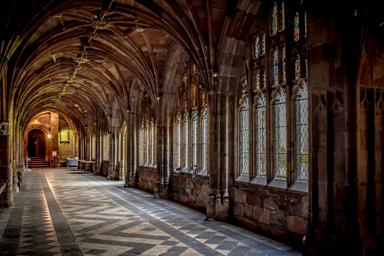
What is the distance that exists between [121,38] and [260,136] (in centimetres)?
685

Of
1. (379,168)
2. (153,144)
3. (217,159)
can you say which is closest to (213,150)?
(217,159)

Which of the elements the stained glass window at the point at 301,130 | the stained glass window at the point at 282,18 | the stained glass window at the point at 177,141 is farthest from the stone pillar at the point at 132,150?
the stained glass window at the point at 301,130

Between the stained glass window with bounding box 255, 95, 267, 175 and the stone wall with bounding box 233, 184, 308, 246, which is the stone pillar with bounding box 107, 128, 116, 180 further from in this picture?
the stained glass window with bounding box 255, 95, 267, 175

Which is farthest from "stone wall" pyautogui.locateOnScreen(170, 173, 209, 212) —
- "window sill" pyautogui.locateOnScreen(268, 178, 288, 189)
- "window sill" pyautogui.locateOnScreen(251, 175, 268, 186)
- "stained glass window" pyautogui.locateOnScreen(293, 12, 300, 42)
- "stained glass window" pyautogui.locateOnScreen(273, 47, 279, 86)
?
"stained glass window" pyautogui.locateOnScreen(293, 12, 300, 42)

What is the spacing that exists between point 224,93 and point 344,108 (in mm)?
4880

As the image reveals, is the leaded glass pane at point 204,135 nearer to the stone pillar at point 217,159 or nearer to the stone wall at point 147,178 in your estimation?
the stone pillar at point 217,159

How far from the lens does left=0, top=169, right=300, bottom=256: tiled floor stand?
7027 millimetres

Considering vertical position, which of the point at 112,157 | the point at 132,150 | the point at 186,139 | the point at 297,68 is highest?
the point at 297,68

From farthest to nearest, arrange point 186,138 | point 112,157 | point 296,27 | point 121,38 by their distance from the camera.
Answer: point 112,157
point 121,38
point 186,138
point 296,27

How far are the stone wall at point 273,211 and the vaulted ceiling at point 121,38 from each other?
2.97 m

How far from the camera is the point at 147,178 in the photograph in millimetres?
17453

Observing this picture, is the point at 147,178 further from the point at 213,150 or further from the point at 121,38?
the point at 213,150

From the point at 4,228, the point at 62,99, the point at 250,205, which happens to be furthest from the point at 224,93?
the point at 62,99

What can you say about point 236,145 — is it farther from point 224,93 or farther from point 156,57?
point 156,57
